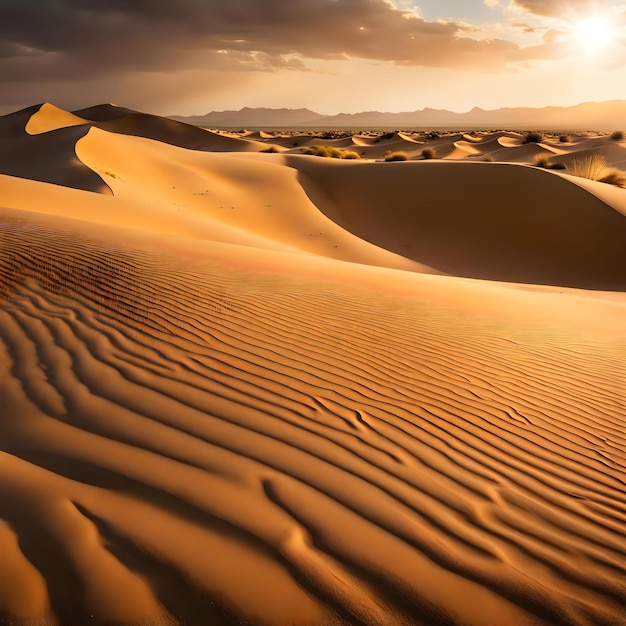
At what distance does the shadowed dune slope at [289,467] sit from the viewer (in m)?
1.92

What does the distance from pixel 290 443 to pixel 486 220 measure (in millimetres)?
15507

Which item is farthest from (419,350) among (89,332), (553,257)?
(553,257)

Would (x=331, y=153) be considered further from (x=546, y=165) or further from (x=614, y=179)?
(x=614, y=179)

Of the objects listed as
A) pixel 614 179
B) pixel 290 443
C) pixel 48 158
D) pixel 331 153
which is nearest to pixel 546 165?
pixel 614 179

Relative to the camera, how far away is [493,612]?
76.8 inches

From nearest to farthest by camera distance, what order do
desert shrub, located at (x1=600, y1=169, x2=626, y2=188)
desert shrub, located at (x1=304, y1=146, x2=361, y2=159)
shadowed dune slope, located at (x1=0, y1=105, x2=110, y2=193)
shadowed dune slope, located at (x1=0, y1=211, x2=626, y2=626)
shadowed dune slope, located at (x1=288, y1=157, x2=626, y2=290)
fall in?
shadowed dune slope, located at (x1=0, y1=211, x2=626, y2=626) → shadowed dune slope, located at (x1=288, y1=157, x2=626, y2=290) → shadowed dune slope, located at (x1=0, y1=105, x2=110, y2=193) → desert shrub, located at (x1=600, y1=169, x2=626, y2=188) → desert shrub, located at (x1=304, y1=146, x2=361, y2=159)

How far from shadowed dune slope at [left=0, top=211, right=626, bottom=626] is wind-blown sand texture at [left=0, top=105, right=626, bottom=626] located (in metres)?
0.01

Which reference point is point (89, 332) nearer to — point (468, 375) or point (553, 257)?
point (468, 375)

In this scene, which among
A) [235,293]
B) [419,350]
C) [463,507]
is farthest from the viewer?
[235,293]

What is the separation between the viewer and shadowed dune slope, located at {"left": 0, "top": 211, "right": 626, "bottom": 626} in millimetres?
1917

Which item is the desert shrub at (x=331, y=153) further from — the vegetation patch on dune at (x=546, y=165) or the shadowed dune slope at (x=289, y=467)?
the shadowed dune slope at (x=289, y=467)

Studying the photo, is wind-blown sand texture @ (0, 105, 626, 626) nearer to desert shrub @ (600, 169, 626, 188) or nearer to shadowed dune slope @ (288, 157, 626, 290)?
shadowed dune slope @ (288, 157, 626, 290)

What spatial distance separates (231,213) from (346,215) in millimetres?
3966

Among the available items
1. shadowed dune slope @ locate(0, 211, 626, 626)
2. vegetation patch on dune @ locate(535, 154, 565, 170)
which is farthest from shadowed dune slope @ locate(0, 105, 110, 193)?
vegetation patch on dune @ locate(535, 154, 565, 170)
